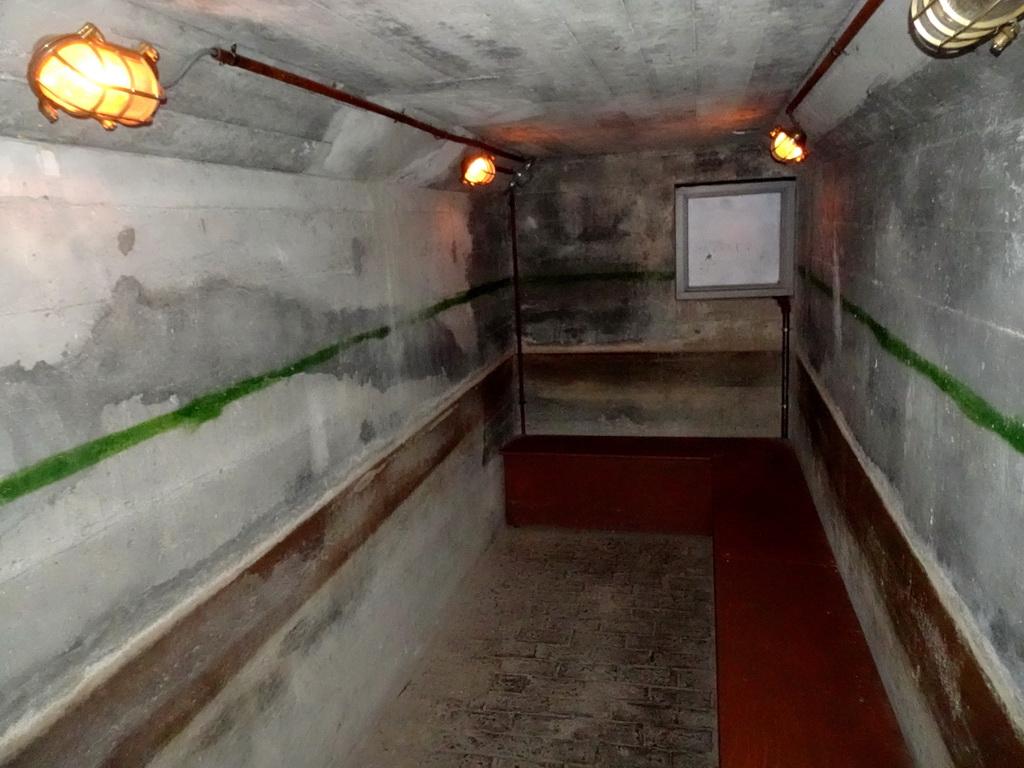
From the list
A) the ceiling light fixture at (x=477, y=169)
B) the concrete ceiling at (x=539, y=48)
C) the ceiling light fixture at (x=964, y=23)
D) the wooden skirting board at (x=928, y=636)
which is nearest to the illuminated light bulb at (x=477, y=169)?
the ceiling light fixture at (x=477, y=169)

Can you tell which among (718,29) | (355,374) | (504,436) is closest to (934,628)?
(718,29)

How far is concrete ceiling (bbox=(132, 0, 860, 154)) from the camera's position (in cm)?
208

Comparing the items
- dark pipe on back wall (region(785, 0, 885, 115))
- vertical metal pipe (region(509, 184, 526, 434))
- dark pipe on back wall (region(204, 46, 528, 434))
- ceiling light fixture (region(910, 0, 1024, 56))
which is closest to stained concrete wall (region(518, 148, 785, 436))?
vertical metal pipe (region(509, 184, 526, 434))

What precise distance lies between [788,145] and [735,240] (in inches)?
78.9

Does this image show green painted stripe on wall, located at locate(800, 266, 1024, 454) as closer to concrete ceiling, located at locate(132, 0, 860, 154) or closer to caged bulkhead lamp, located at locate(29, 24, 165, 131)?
concrete ceiling, located at locate(132, 0, 860, 154)

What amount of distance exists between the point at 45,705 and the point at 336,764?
1.88 meters

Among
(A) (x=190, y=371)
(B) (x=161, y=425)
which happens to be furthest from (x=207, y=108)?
(B) (x=161, y=425)

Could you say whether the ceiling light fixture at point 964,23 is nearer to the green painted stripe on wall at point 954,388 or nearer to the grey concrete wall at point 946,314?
the grey concrete wall at point 946,314

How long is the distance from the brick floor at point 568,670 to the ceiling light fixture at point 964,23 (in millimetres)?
3262

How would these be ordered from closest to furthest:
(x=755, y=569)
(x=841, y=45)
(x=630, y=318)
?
(x=841, y=45)
(x=755, y=569)
(x=630, y=318)

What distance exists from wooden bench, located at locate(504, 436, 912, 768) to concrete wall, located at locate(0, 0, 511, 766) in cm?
194

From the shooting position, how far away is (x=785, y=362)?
6289 millimetres

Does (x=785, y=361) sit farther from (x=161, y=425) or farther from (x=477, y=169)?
(x=161, y=425)

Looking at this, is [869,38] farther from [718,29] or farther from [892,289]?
[892,289]
